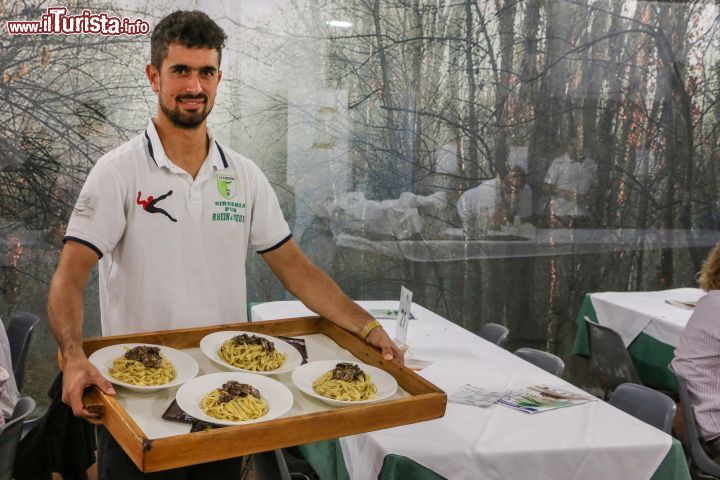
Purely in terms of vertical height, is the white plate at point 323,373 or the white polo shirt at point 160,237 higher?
the white polo shirt at point 160,237

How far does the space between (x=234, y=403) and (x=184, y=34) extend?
935mm

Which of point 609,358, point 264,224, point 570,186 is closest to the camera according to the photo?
point 264,224

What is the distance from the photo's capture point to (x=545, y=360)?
3.03 m

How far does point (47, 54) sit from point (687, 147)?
460 centimetres

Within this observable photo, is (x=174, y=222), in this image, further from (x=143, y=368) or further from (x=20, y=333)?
(x=20, y=333)

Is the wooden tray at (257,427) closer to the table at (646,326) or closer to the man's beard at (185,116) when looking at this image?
the man's beard at (185,116)

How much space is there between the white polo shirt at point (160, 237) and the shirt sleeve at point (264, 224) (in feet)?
0.30

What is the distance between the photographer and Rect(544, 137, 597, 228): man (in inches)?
213

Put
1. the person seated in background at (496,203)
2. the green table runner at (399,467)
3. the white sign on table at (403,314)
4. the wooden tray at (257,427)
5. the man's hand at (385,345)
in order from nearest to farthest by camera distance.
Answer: the wooden tray at (257,427) → the man's hand at (385,345) → the green table runner at (399,467) → the white sign on table at (403,314) → the person seated in background at (496,203)

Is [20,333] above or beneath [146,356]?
beneath

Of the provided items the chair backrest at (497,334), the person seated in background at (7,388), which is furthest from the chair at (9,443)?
the chair backrest at (497,334)

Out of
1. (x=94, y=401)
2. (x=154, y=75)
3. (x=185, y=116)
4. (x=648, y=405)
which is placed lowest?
(x=648, y=405)

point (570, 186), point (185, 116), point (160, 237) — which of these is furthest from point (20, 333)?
point (570, 186)

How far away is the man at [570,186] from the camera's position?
5.41m
